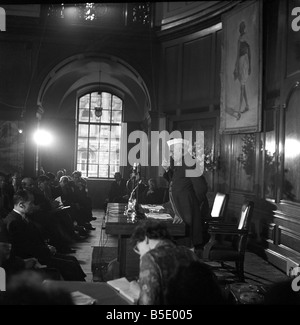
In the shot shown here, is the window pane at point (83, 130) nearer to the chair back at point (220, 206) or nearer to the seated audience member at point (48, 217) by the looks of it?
the seated audience member at point (48, 217)

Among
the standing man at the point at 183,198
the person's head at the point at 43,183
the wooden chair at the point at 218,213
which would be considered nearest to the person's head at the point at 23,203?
the standing man at the point at 183,198

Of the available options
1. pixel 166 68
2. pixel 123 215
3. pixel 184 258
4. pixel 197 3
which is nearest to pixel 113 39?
pixel 166 68

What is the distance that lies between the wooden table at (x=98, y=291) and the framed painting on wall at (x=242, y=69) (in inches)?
206

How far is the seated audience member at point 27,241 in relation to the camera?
170 inches

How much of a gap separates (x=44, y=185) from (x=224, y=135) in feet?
11.2

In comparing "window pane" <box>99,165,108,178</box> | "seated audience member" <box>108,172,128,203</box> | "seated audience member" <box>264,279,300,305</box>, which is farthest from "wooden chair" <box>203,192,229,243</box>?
"window pane" <box>99,165,108,178</box>

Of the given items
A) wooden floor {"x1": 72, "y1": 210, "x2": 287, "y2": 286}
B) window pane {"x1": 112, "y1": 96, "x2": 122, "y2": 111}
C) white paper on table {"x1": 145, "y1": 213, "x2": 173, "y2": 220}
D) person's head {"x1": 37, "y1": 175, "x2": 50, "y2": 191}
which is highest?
window pane {"x1": 112, "y1": 96, "x2": 122, "y2": 111}

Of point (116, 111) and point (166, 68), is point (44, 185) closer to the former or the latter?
point (166, 68)

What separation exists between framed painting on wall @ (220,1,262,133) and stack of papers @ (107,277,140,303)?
518 centimetres

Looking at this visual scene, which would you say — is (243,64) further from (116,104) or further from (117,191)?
(116,104)

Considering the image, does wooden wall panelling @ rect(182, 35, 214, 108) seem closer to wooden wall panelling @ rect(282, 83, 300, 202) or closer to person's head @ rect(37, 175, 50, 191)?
wooden wall panelling @ rect(282, 83, 300, 202)

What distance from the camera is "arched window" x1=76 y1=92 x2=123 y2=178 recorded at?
1554cm

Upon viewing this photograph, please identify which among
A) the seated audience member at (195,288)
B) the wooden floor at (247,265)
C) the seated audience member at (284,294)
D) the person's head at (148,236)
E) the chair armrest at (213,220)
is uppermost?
the person's head at (148,236)

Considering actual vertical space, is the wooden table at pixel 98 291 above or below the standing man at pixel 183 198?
below
